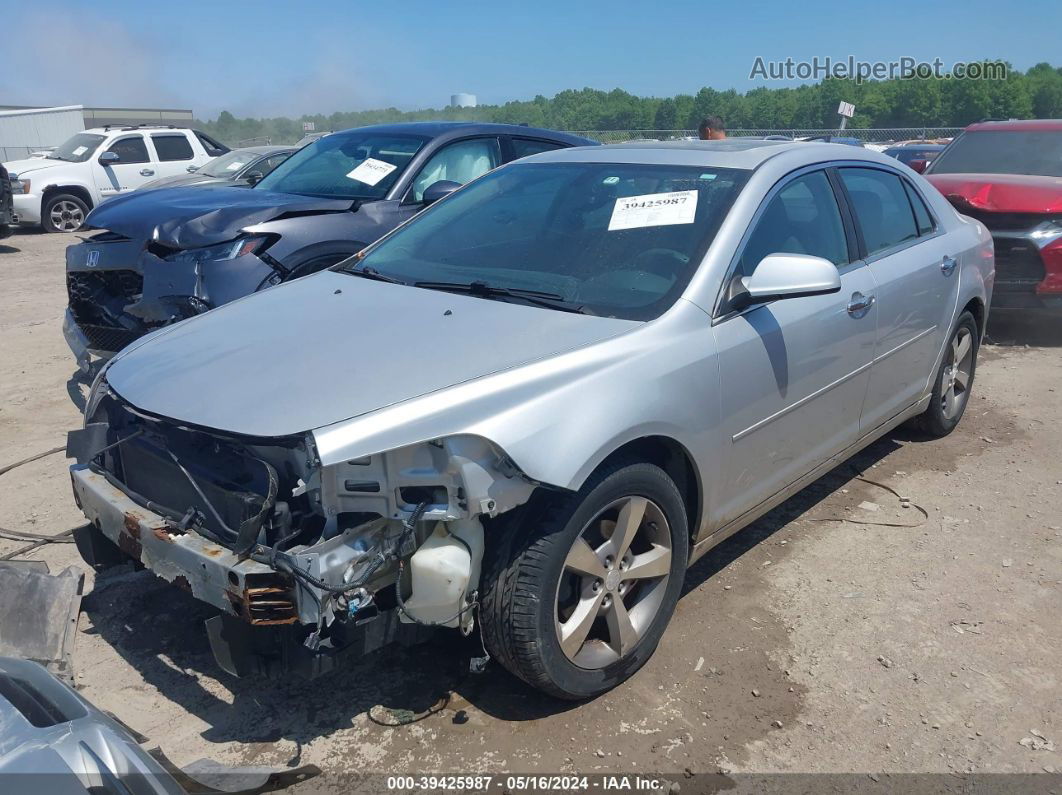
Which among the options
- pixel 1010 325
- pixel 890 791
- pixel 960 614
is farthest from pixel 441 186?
pixel 1010 325

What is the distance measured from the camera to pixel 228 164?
1270 centimetres

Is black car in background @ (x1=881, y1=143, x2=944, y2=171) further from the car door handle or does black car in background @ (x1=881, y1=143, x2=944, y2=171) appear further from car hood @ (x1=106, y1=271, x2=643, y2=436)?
car hood @ (x1=106, y1=271, x2=643, y2=436)

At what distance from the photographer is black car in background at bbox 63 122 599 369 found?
520 centimetres

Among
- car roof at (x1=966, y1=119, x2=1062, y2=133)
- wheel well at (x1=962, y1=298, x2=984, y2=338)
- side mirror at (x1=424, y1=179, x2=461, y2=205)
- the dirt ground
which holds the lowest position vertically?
the dirt ground

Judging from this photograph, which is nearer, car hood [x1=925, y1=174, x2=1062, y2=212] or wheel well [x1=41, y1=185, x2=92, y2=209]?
car hood [x1=925, y1=174, x2=1062, y2=212]

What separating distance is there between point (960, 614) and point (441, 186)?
360 centimetres

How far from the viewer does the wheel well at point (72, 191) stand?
1566 centimetres

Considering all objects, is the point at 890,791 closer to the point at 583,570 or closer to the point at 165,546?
the point at 583,570

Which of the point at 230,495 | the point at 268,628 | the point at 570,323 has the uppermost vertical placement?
the point at 570,323

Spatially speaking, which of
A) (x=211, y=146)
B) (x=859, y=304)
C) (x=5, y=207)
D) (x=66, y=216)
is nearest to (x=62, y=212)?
(x=66, y=216)

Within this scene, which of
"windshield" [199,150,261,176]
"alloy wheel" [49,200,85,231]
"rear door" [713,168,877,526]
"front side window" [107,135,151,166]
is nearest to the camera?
"rear door" [713,168,877,526]

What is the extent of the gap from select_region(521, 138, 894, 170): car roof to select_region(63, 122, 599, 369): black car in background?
1461mm

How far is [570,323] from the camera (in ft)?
10.2

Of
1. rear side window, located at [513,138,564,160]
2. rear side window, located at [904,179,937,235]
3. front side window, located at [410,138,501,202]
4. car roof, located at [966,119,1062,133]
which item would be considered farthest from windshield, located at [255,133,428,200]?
car roof, located at [966,119,1062,133]
